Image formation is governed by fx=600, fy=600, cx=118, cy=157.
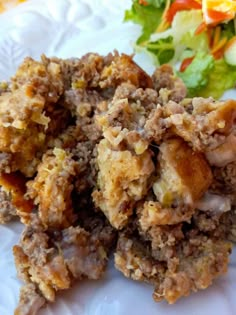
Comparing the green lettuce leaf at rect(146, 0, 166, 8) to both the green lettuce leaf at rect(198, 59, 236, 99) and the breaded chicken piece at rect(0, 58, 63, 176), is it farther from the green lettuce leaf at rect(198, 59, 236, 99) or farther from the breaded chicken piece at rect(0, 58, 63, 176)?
the breaded chicken piece at rect(0, 58, 63, 176)

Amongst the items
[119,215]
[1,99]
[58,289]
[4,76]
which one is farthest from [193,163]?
[4,76]

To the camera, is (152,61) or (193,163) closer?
(193,163)

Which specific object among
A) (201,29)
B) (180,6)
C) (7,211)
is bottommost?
(7,211)

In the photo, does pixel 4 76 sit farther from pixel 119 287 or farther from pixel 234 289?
pixel 234 289

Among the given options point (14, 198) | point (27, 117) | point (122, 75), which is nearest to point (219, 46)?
point (122, 75)

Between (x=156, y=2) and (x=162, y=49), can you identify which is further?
(x=156, y=2)

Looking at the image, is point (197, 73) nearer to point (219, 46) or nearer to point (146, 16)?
point (219, 46)
